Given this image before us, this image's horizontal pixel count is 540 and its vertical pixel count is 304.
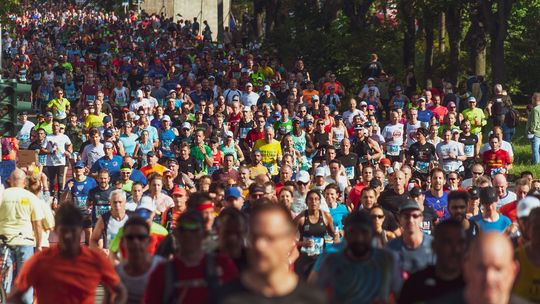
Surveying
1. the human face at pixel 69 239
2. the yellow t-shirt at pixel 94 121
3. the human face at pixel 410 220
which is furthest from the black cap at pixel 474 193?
the yellow t-shirt at pixel 94 121

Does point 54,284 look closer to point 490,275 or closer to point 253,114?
point 490,275

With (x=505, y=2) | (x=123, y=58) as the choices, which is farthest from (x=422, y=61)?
(x=505, y=2)

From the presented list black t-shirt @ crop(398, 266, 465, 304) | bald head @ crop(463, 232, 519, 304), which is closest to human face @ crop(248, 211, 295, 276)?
bald head @ crop(463, 232, 519, 304)

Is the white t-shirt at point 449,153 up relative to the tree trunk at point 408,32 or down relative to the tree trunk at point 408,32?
down

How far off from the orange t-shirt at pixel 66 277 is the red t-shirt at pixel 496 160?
1315 centimetres

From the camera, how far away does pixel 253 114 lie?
25594 mm

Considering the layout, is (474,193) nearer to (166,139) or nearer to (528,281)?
(528,281)

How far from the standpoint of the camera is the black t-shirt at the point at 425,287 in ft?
26.5

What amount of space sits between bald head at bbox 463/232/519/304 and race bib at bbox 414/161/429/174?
15802mm

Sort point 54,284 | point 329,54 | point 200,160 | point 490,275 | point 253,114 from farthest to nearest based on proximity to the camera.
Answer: point 329,54 → point 253,114 → point 200,160 → point 54,284 → point 490,275

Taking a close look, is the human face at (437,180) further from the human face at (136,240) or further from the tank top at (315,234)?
the human face at (136,240)

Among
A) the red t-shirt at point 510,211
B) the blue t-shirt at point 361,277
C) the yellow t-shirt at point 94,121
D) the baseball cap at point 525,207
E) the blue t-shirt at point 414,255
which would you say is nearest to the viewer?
the blue t-shirt at point 361,277

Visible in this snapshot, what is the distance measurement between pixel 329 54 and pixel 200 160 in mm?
17988

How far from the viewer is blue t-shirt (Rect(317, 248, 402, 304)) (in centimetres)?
843
